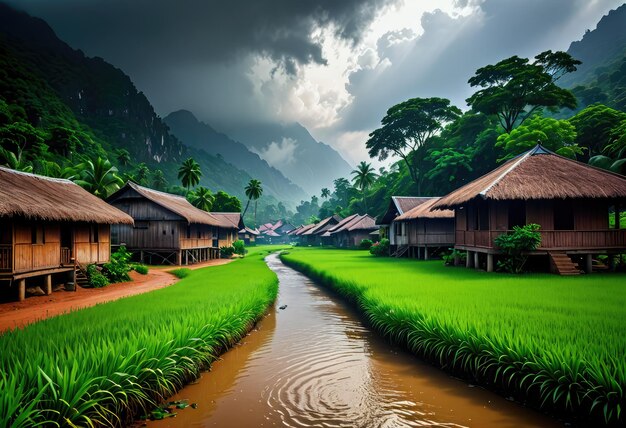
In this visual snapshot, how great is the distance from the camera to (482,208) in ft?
66.4

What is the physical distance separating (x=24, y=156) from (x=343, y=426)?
51567 millimetres

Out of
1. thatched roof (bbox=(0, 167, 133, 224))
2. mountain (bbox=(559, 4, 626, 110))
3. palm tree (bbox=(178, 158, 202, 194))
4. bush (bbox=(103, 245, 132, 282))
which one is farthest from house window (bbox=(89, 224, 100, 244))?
mountain (bbox=(559, 4, 626, 110))

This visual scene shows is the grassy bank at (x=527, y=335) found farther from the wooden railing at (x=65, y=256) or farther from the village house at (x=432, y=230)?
the village house at (x=432, y=230)

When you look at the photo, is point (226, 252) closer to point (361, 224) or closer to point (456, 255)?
point (361, 224)

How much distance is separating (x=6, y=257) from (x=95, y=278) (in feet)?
15.9

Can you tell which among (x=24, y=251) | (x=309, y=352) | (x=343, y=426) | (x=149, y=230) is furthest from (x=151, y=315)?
(x=149, y=230)

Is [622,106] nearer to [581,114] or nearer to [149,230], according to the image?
[581,114]

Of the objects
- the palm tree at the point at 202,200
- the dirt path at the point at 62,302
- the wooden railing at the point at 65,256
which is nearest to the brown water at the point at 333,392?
the dirt path at the point at 62,302

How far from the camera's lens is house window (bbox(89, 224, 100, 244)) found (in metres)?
19.0

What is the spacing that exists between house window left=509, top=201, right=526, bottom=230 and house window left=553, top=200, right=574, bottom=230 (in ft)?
4.71

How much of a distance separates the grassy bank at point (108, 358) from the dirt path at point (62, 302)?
227cm

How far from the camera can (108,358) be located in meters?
5.17

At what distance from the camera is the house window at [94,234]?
62.5ft

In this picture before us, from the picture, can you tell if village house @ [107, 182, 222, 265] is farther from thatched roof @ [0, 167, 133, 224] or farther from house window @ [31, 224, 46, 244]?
house window @ [31, 224, 46, 244]
